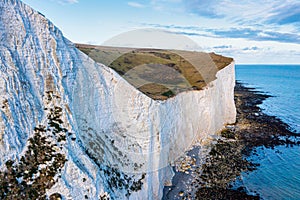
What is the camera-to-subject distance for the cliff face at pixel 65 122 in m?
12.1

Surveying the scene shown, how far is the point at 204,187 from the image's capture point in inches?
951

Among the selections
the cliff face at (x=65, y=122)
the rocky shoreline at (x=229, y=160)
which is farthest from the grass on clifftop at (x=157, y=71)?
the cliff face at (x=65, y=122)

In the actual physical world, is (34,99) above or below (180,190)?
above

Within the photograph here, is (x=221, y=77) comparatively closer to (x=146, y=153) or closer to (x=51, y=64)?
(x=146, y=153)

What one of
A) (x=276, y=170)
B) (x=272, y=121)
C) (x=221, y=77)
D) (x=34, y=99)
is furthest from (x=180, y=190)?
(x=272, y=121)

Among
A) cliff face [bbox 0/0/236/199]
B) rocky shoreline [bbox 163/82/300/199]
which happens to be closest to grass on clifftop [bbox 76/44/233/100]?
rocky shoreline [bbox 163/82/300/199]

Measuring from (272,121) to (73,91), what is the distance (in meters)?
44.5

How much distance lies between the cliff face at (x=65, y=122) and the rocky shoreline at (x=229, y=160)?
14.7ft

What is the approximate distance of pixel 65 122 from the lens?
45.0 ft

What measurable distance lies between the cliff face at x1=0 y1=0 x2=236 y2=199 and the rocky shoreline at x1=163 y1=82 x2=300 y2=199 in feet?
14.7

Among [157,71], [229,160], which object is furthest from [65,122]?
[157,71]

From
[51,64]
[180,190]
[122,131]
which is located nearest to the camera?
[51,64]

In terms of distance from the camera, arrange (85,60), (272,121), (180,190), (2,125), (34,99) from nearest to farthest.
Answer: (2,125) → (34,99) → (85,60) → (180,190) → (272,121)

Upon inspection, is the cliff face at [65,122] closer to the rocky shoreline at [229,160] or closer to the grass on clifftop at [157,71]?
the rocky shoreline at [229,160]
